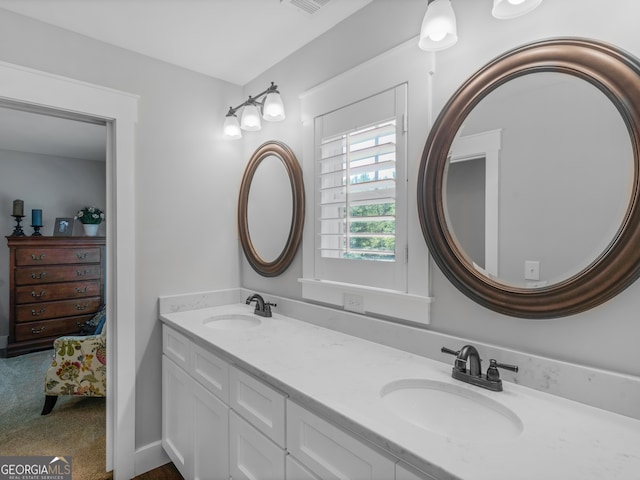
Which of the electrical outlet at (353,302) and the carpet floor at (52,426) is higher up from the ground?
the electrical outlet at (353,302)

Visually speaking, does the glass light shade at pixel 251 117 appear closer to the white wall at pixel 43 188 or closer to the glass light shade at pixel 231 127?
the glass light shade at pixel 231 127

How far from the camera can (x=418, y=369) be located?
1235mm

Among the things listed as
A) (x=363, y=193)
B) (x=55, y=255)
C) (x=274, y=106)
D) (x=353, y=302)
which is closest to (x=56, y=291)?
(x=55, y=255)

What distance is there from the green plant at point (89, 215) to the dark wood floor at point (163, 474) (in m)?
2.75

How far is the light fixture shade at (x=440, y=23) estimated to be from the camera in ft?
3.65

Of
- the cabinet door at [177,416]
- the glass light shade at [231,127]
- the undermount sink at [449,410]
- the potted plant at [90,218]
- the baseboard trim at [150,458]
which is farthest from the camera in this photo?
the potted plant at [90,218]

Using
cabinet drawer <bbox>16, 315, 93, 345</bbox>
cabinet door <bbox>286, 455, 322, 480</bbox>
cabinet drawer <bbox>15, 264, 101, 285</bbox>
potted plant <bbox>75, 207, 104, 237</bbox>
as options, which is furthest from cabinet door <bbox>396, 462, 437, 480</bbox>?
cabinet drawer <bbox>16, 315, 93, 345</bbox>

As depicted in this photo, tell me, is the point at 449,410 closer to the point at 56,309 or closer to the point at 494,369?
the point at 494,369

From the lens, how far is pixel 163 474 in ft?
6.49

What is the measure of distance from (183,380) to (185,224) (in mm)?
929

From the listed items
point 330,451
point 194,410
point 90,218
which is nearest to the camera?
point 330,451

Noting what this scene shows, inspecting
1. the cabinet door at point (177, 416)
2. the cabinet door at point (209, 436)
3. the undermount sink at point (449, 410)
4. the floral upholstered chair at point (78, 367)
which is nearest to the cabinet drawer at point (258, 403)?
the cabinet door at point (209, 436)

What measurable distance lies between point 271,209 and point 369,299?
0.92 m

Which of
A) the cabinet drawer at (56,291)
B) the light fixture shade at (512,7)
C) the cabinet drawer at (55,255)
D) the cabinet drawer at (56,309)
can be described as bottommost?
the cabinet drawer at (56,309)
